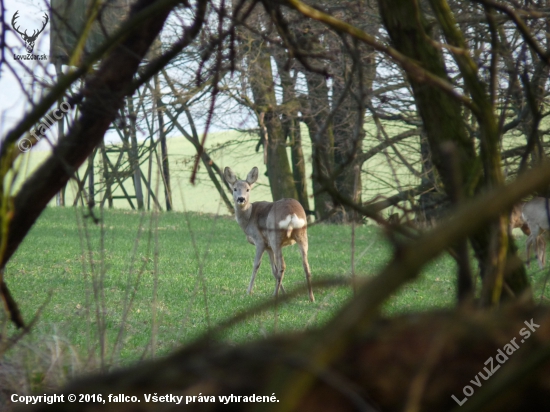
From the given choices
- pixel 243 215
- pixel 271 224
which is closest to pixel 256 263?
pixel 271 224

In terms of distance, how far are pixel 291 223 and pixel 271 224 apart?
29 centimetres

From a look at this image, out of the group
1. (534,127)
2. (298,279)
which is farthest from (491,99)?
(298,279)

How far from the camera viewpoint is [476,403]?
2.40ft

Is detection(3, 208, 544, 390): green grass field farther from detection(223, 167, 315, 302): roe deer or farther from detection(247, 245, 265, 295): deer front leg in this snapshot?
detection(223, 167, 315, 302): roe deer

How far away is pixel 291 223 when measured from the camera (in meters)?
9.62

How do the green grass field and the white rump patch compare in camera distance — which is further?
the white rump patch

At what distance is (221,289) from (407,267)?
29.0 feet

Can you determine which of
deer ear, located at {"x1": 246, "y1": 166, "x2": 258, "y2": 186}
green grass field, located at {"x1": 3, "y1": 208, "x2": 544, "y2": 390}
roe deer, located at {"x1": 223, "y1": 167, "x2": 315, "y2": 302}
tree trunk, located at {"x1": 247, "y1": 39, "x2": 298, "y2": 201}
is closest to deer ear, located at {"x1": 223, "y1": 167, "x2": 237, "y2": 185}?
roe deer, located at {"x1": 223, "y1": 167, "x2": 315, "y2": 302}

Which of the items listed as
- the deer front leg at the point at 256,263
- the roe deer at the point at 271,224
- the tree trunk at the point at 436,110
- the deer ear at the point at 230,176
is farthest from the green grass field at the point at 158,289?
the deer ear at the point at 230,176

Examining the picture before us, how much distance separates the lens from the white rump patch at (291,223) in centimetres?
962

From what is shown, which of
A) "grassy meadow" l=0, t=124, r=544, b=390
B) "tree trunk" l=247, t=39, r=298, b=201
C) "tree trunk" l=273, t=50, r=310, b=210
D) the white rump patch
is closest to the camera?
"grassy meadow" l=0, t=124, r=544, b=390

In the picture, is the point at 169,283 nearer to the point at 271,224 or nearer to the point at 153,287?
the point at 153,287

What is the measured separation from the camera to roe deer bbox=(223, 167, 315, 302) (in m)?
9.38

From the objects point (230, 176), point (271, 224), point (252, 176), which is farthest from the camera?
point (252, 176)
